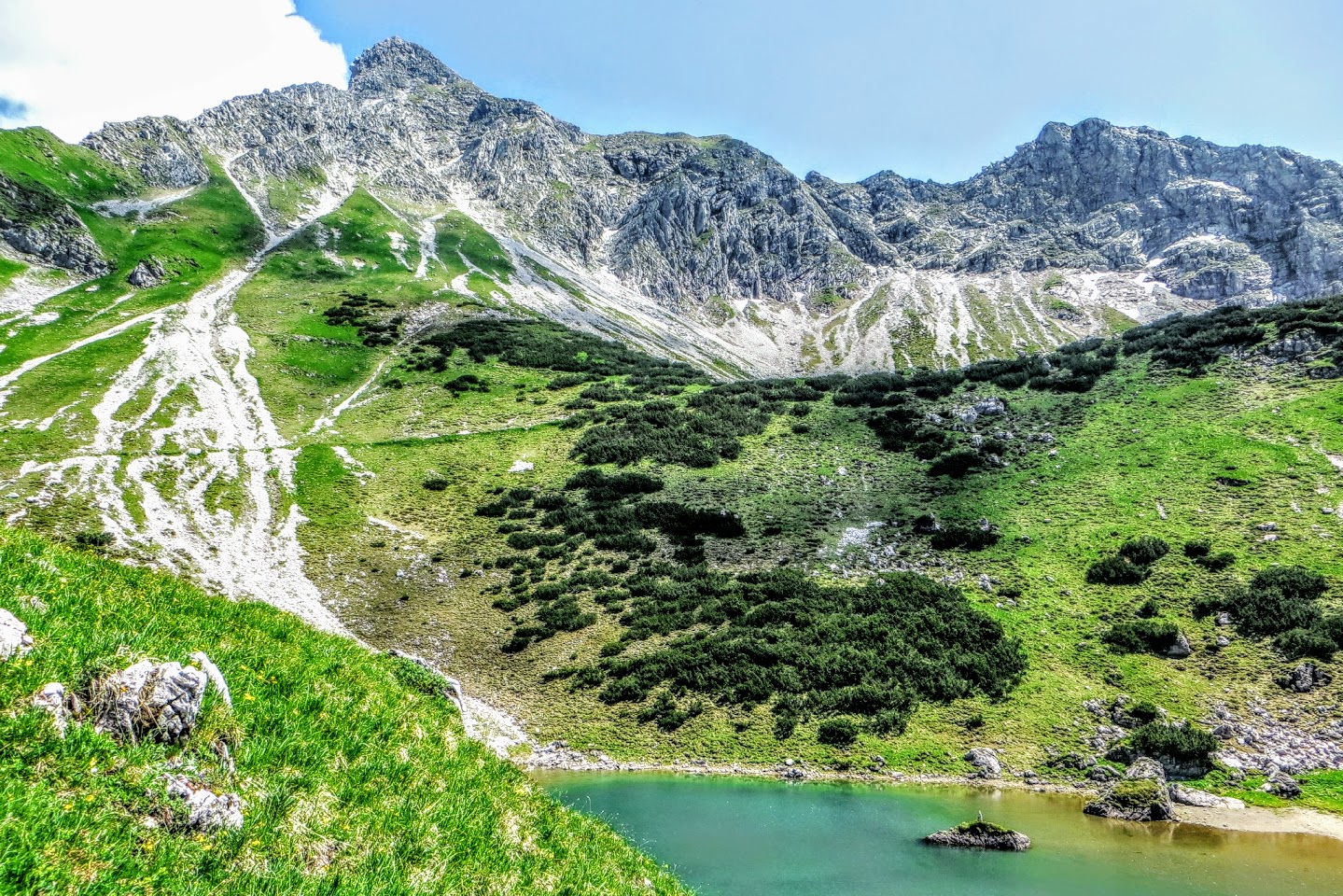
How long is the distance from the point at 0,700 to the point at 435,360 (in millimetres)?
81505

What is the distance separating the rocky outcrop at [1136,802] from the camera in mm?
20906

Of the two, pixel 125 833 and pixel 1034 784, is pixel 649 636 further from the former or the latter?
pixel 125 833

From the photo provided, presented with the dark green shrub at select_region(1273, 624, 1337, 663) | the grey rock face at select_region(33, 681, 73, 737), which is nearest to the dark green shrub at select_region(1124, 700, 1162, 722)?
the dark green shrub at select_region(1273, 624, 1337, 663)

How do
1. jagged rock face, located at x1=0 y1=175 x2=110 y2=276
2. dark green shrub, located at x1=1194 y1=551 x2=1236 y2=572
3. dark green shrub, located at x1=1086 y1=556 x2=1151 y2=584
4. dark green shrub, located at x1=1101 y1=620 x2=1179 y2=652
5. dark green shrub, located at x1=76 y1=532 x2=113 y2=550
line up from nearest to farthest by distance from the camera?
dark green shrub, located at x1=1101 y1=620 x2=1179 y2=652 < dark green shrub, located at x1=76 y1=532 x2=113 y2=550 < dark green shrub, located at x1=1194 y1=551 x2=1236 y2=572 < dark green shrub, located at x1=1086 y1=556 x2=1151 y2=584 < jagged rock face, located at x1=0 y1=175 x2=110 y2=276

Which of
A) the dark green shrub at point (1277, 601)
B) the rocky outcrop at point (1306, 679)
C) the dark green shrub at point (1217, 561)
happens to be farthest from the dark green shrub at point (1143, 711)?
the dark green shrub at point (1217, 561)

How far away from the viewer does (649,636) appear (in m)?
33.7

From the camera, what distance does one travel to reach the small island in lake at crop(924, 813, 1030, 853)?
62.1ft

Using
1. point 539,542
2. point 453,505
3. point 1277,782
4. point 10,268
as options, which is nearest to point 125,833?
point 1277,782

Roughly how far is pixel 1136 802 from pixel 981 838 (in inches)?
273

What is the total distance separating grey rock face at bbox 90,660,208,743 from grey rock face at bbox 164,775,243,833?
0.60 metres

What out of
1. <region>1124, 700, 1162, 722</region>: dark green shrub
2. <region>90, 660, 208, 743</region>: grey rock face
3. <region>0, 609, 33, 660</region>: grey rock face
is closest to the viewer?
<region>0, 609, 33, 660</region>: grey rock face

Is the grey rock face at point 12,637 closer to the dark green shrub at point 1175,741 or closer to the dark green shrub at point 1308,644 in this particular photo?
the dark green shrub at point 1175,741

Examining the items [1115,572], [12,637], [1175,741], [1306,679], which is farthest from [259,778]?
[1115,572]

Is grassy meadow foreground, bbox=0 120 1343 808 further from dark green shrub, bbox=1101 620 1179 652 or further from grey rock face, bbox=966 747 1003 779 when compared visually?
grey rock face, bbox=966 747 1003 779
